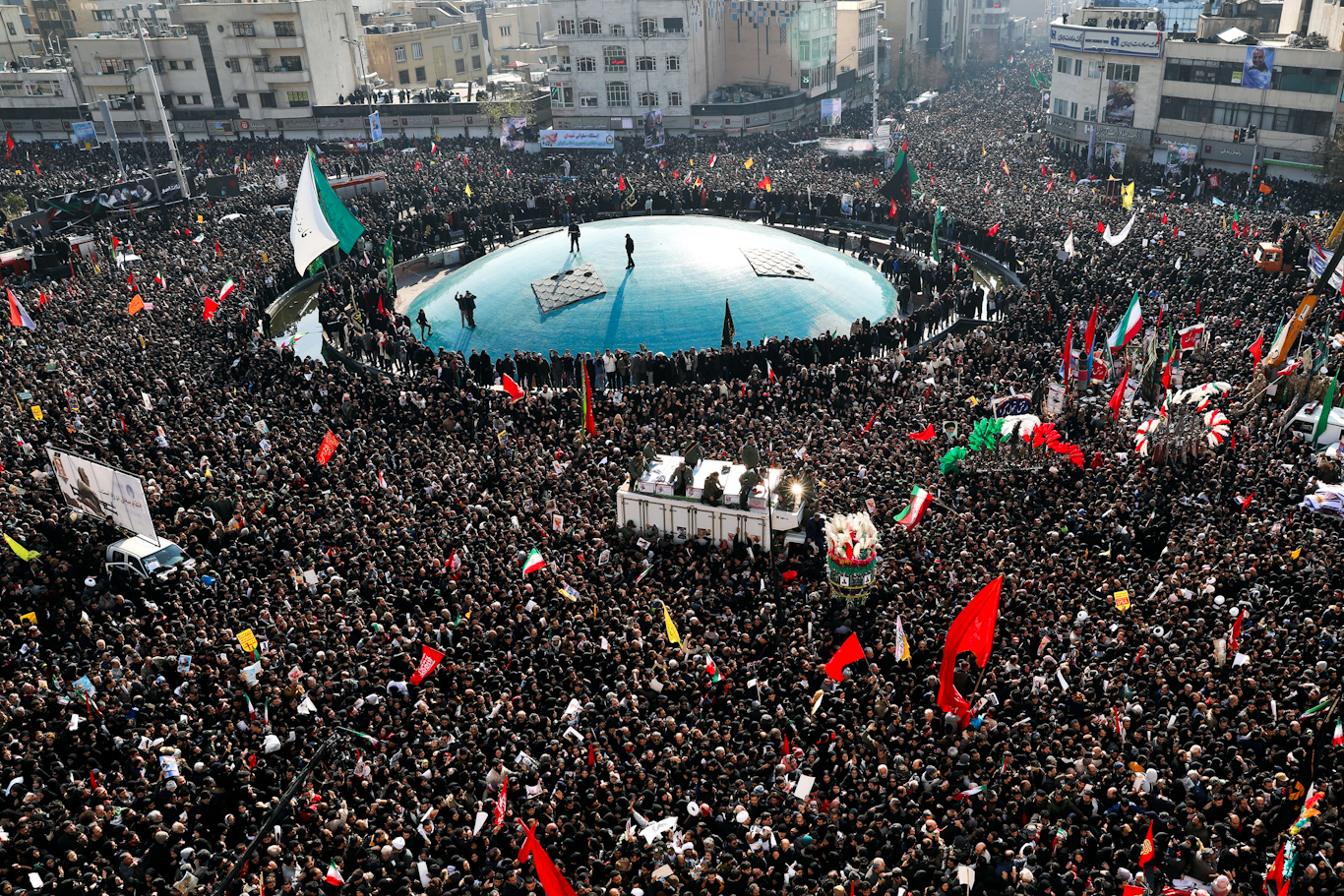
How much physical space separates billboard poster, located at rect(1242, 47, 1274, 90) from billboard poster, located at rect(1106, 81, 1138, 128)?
309 inches

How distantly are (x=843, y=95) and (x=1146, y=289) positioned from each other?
71.6 m

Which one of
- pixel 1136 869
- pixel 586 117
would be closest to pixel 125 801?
pixel 1136 869

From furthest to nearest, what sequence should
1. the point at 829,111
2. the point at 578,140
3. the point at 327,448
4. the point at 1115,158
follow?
the point at 829,111 → the point at 578,140 → the point at 1115,158 → the point at 327,448

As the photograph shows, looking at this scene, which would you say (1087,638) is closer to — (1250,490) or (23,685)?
(1250,490)

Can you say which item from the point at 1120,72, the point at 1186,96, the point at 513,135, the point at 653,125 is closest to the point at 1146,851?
the point at 1186,96

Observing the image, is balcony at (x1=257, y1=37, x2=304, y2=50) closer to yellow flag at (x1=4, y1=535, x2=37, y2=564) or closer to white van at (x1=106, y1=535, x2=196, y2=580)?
yellow flag at (x1=4, y1=535, x2=37, y2=564)

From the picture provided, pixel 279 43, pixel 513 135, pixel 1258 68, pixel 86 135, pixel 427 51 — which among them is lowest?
pixel 513 135

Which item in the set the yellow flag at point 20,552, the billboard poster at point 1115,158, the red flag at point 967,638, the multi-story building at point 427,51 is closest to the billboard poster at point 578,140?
the multi-story building at point 427,51

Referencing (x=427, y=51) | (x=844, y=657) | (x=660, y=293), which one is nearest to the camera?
(x=844, y=657)

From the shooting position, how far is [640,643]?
19.9m

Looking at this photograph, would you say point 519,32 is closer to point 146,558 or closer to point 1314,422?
point 146,558

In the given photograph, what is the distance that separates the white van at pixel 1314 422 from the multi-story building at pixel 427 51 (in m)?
94.4

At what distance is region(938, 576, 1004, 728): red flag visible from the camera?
59.0 ft

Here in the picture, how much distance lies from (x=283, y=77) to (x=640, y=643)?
3327 inches
